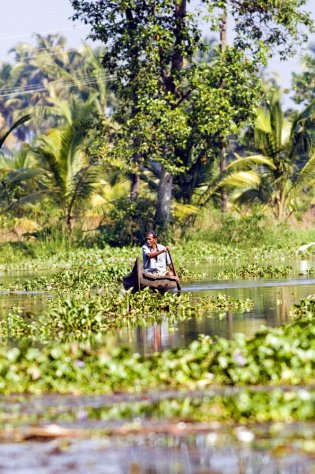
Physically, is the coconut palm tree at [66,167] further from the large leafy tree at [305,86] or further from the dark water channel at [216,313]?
the large leafy tree at [305,86]

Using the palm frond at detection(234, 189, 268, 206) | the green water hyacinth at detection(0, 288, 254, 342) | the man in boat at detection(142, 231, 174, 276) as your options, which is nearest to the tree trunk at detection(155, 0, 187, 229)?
the palm frond at detection(234, 189, 268, 206)

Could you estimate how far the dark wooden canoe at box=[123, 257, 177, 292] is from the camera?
21.7 metres

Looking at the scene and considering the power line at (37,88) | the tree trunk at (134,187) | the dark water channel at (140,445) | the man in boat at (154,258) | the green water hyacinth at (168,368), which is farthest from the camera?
the power line at (37,88)

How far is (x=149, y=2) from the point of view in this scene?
40406 millimetres

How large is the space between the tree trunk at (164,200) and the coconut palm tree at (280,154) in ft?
5.21

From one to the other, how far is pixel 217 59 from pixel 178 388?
3190cm

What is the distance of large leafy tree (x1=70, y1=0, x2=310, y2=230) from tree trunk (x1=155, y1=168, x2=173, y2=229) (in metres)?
0.03

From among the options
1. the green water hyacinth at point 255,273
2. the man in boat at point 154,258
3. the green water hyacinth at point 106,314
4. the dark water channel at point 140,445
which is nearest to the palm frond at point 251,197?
the green water hyacinth at point 255,273

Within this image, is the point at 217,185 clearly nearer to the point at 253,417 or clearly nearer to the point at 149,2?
the point at 149,2

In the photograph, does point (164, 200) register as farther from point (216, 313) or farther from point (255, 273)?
point (216, 313)

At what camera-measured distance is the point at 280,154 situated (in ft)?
150

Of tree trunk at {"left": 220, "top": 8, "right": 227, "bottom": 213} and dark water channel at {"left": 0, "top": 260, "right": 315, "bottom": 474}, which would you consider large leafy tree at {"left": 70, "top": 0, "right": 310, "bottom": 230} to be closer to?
tree trunk at {"left": 220, "top": 8, "right": 227, "bottom": 213}

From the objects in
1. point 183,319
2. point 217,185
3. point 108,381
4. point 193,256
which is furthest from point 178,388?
point 217,185

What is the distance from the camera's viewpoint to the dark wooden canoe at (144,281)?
2167 cm
